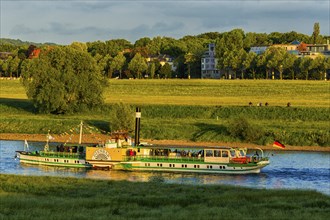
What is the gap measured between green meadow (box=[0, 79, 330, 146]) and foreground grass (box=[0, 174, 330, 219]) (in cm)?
4521

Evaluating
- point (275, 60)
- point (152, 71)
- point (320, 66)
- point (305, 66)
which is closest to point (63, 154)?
point (275, 60)

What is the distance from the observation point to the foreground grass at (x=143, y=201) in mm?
27578

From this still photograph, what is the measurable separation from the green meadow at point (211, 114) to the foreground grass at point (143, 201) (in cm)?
4521

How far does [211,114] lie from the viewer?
333 ft

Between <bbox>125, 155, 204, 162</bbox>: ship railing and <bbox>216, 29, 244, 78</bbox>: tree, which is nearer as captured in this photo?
<bbox>125, 155, 204, 162</bbox>: ship railing

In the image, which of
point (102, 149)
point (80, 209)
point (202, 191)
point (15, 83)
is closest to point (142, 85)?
point (15, 83)

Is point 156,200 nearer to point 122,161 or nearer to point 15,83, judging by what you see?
point 122,161

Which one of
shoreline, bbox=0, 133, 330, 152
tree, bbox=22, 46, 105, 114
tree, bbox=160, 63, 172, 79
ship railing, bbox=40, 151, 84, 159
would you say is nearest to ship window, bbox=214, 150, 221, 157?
ship railing, bbox=40, 151, 84, 159

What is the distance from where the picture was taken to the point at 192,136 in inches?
3420

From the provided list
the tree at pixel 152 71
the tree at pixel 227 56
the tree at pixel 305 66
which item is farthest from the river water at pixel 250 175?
the tree at pixel 152 71

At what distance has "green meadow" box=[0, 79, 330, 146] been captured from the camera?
282 ft

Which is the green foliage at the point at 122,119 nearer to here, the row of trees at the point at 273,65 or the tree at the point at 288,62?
the row of trees at the point at 273,65

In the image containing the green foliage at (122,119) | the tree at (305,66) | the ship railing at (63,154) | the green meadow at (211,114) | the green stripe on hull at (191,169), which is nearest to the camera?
the green stripe on hull at (191,169)

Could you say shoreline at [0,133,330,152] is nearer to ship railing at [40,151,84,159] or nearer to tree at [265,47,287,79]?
ship railing at [40,151,84,159]
